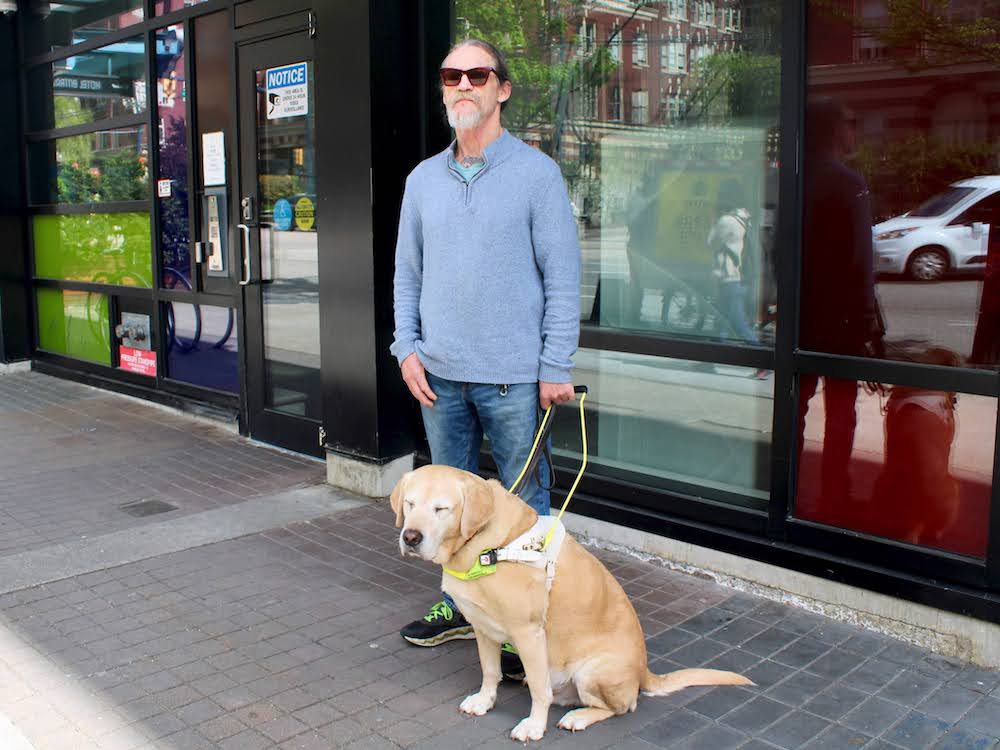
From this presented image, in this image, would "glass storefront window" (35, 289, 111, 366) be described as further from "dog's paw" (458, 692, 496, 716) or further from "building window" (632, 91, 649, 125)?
"dog's paw" (458, 692, 496, 716)

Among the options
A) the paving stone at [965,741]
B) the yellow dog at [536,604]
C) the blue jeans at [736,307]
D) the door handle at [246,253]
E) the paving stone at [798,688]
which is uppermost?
the door handle at [246,253]

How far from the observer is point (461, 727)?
343 centimetres

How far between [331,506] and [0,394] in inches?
197

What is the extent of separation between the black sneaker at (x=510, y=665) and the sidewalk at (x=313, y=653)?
0.22 feet

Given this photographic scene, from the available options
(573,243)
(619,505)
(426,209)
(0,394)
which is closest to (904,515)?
(619,505)

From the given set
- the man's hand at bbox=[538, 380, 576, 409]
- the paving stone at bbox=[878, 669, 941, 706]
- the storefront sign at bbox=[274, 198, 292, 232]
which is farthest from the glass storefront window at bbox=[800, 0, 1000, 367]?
the storefront sign at bbox=[274, 198, 292, 232]

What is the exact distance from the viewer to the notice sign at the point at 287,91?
22.1 ft

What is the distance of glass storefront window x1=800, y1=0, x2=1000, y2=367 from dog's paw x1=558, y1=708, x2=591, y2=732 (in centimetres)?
194

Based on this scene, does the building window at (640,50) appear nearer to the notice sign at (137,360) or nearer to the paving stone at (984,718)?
the paving stone at (984,718)

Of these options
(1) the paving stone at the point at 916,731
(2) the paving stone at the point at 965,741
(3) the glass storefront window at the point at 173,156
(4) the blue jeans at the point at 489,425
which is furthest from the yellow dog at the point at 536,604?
(3) the glass storefront window at the point at 173,156

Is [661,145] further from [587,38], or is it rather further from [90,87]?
[90,87]

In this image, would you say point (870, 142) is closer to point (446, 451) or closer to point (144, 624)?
point (446, 451)

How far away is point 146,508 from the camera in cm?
585

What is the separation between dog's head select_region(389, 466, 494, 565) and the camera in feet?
10.1
